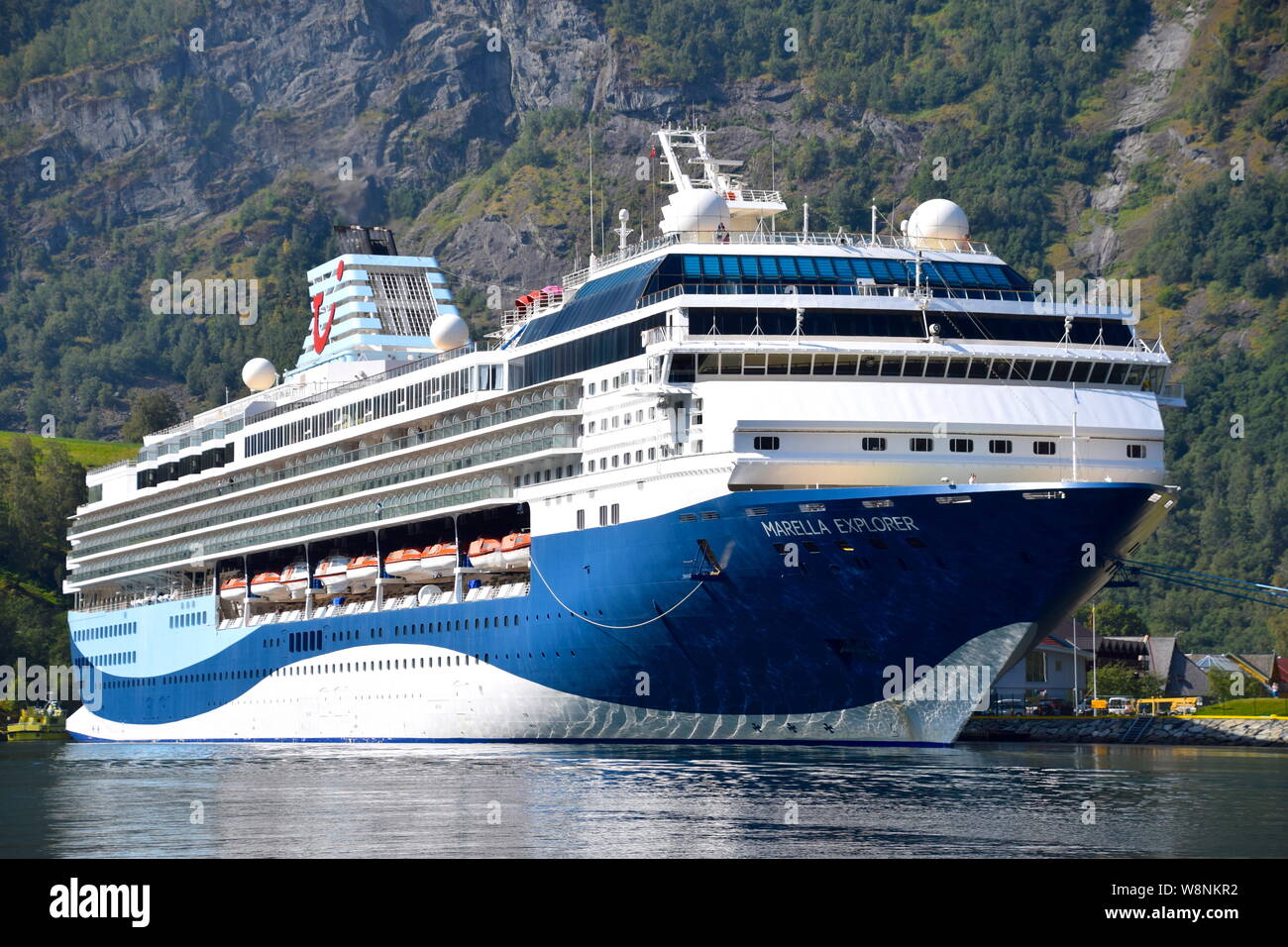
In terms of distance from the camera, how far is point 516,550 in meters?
59.4

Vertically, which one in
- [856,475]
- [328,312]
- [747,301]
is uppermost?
[328,312]

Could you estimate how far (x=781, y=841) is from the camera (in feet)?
102

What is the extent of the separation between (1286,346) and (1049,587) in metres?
139

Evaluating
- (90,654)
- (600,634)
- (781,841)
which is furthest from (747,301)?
(90,654)

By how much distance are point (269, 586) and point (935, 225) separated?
31306 mm

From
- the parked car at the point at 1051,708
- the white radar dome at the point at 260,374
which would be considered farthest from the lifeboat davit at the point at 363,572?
the parked car at the point at 1051,708

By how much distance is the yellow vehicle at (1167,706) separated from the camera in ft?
269

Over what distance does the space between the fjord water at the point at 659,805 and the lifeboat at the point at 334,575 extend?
12.9m

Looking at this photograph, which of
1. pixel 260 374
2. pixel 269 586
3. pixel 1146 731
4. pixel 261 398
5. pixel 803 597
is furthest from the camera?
pixel 260 374

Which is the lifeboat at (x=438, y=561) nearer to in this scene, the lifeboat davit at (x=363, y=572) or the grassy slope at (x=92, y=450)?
the lifeboat davit at (x=363, y=572)

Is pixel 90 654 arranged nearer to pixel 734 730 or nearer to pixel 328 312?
pixel 328 312

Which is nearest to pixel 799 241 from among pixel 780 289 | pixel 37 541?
pixel 780 289

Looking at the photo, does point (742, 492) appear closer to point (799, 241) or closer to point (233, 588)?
point (799, 241)
